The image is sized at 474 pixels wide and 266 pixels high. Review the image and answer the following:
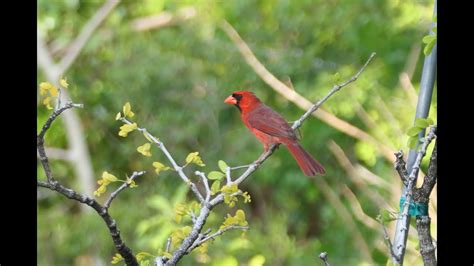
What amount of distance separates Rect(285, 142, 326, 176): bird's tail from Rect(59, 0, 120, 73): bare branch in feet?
7.76

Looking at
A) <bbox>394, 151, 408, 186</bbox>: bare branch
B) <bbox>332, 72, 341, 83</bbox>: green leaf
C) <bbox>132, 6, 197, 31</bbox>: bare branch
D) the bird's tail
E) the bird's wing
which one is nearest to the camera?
<bbox>394, 151, 408, 186</bbox>: bare branch

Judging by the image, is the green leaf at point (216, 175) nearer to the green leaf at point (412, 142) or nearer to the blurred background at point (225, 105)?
the green leaf at point (412, 142)

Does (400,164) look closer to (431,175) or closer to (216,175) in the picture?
(431,175)

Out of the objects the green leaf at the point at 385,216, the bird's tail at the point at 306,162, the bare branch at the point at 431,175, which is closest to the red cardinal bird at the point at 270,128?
the bird's tail at the point at 306,162

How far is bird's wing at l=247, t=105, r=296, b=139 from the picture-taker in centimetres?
177

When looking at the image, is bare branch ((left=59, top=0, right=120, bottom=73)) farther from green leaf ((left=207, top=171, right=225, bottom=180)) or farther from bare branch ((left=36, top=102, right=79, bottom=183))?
bare branch ((left=36, top=102, right=79, bottom=183))

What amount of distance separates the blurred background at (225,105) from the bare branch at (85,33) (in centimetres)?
4

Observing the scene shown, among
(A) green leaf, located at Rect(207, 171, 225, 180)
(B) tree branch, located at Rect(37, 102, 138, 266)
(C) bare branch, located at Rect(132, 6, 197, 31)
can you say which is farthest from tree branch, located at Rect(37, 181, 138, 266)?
(C) bare branch, located at Rect(132, 6, 197, 31)

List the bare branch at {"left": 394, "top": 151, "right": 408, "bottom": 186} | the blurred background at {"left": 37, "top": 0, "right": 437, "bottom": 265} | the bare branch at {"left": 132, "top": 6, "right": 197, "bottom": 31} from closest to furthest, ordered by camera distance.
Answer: the bare branch at {"left": 394, "top": 151, "right": 408, "bottom": 186} < the blurred background at {"left": 37, "top": 0, "right": 437, "bottom": 265} < the bare branch at {"left": 132, "top": 6, "right": 197, "bottom": 31}

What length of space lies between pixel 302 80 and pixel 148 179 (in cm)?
86

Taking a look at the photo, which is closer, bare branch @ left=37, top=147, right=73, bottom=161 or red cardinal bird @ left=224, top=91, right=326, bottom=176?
red cardinal bird @ left=224, top=91, right=326, bottom=176

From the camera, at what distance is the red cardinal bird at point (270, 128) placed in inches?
67.2
